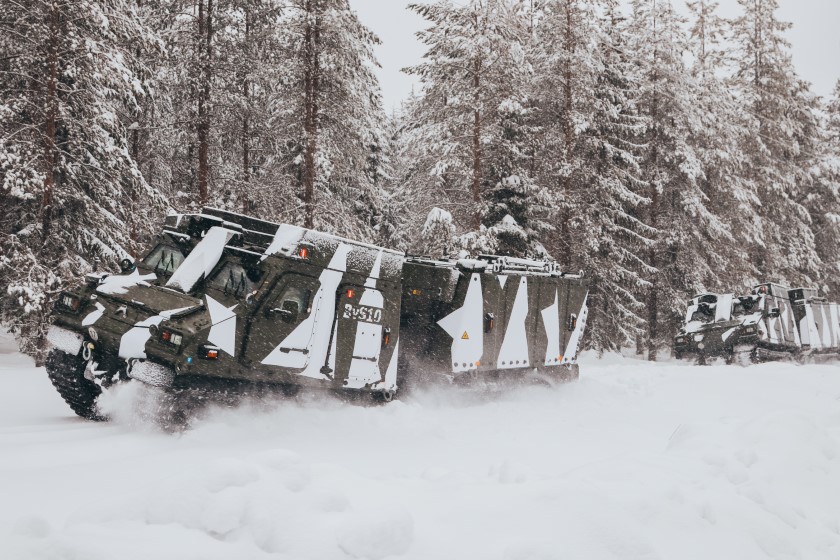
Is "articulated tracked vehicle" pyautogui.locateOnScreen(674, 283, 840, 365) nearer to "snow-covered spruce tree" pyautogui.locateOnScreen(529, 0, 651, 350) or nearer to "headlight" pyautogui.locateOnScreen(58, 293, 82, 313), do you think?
"snow-covered spruce tree" pyautogui.locateOnScreen(529, 0, 651, 350)

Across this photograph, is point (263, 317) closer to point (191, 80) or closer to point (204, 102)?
point (204, 102)

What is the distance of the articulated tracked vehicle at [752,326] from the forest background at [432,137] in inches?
120

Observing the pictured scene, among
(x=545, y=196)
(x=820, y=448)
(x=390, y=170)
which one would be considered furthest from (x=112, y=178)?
(x=390, y=170)

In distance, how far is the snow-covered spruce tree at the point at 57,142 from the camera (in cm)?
1237

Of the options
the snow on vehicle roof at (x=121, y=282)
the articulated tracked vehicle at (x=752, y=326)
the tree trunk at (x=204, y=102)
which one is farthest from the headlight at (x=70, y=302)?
the articulated tracked vehicle at (x=752, y=326)

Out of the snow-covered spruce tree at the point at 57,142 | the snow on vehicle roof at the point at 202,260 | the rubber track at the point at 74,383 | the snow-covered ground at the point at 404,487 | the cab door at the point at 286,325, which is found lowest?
the snow-covered ground at the point at 404,487

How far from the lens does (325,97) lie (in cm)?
1744

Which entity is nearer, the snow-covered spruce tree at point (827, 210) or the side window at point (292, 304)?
the side window at point (292, 304)

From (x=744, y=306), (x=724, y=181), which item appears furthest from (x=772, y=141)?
(x=744, y=306)

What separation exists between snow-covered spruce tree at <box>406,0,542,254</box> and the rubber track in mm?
12065

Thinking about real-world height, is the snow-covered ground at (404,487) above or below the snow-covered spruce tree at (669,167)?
below

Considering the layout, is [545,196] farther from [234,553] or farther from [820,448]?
[234,553]

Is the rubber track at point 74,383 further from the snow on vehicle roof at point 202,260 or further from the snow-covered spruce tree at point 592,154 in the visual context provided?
the snow-covered spruce tree at point 592,154

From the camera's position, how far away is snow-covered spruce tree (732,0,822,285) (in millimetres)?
29781
